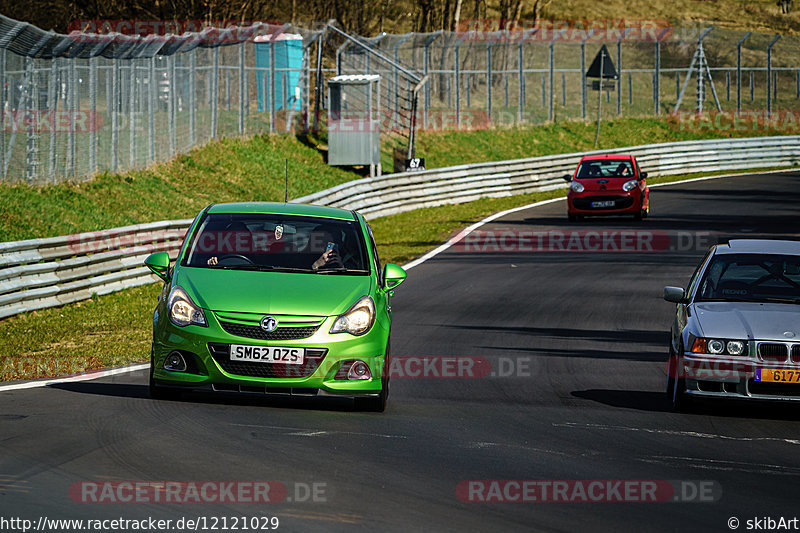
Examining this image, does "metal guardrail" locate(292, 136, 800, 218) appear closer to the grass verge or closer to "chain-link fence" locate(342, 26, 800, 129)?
the grass verge

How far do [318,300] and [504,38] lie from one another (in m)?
40.2

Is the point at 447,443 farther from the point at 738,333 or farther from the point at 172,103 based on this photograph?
the point at 172,103

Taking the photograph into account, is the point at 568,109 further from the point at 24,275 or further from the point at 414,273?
the point at 24,275

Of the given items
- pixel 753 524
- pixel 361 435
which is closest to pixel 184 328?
pixel 361 435

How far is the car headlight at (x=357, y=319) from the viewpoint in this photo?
9898 mm

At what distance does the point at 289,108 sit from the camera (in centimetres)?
4097

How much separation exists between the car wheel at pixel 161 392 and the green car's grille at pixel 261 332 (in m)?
0.75

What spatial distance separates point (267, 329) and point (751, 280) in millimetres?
4753

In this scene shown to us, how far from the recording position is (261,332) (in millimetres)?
9695

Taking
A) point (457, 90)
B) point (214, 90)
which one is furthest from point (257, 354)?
point (457, 90)

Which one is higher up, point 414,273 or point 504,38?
point 504,38

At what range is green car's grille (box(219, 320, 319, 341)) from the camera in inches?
381

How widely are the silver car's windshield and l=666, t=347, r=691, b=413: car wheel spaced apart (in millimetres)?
752

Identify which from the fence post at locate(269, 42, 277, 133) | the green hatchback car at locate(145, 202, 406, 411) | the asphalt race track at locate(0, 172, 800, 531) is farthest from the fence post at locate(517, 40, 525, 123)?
the green hatchback car at locate(145, 202, 406, 411)
